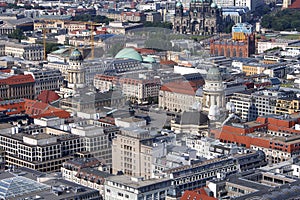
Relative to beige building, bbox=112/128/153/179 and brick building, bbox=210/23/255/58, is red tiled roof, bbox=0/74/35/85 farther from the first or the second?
brick building, bbox=210/23/255/58

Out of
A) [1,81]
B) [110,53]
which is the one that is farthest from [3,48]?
[1,81]

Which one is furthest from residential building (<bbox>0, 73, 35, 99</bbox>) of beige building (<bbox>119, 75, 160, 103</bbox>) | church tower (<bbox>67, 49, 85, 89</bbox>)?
beige building (<bbox>119, 75, 160, 103</bbox>)

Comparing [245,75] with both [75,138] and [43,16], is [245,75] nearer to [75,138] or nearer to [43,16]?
[75,138]

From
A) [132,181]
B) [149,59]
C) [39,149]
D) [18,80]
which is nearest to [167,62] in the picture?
[149,59]

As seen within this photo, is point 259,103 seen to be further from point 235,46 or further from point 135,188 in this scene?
point 235,46

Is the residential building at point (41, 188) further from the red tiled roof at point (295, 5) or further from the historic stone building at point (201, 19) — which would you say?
the red tiled roof at point (295, 5)

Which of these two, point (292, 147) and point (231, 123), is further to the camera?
point (231, 123)

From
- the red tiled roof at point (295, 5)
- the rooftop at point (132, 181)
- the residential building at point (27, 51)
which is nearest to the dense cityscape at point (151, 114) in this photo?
the rooftop at point (132, 181)
